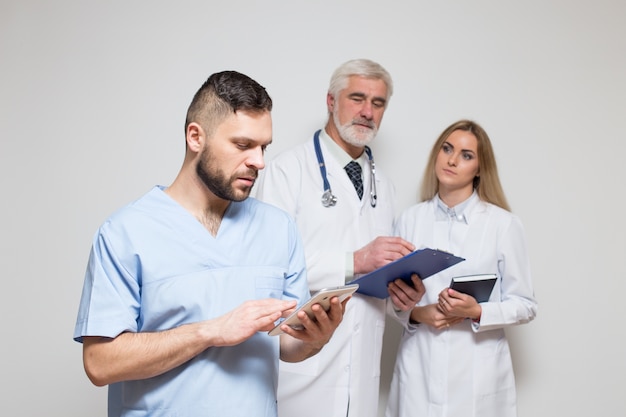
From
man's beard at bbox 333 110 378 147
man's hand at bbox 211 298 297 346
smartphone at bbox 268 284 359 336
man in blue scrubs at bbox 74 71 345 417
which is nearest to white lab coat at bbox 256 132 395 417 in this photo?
man's beard at bbox 333 110 378 147

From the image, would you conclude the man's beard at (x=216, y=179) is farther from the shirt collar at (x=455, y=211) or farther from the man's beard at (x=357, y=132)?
the shirt collar at (x=455, y=211)

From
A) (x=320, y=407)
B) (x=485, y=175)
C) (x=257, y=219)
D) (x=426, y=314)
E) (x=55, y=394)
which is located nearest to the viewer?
(x=257, y=219)

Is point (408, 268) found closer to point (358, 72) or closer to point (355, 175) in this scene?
point (355, 175)

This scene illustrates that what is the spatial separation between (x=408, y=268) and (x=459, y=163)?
0.65 meters

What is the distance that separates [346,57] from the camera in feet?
9.77

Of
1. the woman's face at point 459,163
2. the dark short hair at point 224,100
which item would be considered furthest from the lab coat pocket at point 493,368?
the dark short hair at point 224,100

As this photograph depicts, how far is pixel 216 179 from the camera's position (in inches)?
57.2

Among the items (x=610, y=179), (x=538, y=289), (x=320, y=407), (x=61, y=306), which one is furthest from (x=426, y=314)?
(x=61, y=306)

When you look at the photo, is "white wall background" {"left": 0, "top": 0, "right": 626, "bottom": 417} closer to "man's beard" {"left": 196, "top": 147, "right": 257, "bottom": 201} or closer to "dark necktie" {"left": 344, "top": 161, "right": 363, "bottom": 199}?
"dark necktie" {"left": 344, "top": 161, "right": 363, "bottom": 199}

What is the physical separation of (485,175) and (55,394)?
7.10 feet

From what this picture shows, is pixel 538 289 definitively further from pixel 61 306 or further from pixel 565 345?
pixel 61 306

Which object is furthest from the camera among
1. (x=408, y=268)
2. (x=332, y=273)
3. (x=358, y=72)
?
(x=358, y=72)

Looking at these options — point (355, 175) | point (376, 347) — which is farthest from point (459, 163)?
point (376, 347)

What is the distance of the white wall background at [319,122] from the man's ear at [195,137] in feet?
4.81
